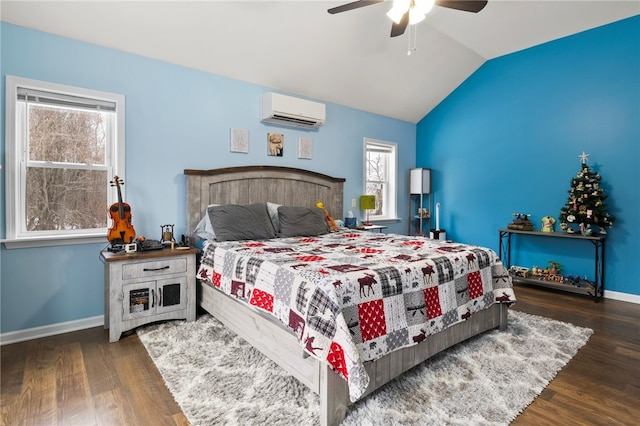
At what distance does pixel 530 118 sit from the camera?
459 centimetres

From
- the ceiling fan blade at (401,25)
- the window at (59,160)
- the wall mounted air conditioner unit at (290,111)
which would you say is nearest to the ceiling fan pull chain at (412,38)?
the ceiling fan blade at (401,25)

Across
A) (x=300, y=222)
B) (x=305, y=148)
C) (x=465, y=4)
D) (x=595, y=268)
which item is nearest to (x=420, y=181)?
(x=305, y=148)

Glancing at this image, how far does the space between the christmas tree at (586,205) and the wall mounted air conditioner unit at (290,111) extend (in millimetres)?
3139

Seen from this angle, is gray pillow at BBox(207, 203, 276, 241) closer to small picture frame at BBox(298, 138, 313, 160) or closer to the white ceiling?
small picture frame at BBox(298, 138, 313, 160)

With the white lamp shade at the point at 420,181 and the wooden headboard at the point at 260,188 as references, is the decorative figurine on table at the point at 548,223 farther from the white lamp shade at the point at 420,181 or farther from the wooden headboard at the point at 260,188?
the wooden headboard at the point at 260,188

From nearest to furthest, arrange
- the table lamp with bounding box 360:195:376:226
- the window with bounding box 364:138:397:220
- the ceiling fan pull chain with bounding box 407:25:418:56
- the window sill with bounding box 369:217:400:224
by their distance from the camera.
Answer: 1. the ceiling fan pull chain with bounding box 407:25:418:56
2. the table lamp with bounding box 360:195:376:226
3. the window sill with bounding box 369:217:400:224
4. the window with bounding box 364:138:397:220

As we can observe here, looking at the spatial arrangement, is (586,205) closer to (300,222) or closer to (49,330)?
(300,222)

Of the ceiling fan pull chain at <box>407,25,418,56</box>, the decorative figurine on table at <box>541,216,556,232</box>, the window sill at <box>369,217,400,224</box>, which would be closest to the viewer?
the ceiling fan pull chain at <box>407,25,418,56</box>

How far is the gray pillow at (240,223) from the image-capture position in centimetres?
315

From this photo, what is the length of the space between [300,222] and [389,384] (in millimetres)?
1948

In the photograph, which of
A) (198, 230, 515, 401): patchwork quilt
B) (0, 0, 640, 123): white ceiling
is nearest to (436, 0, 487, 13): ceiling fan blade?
(0, 0, 640, 123): white ceiling

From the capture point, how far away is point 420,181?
5.57 meters

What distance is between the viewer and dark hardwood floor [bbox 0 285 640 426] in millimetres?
1759

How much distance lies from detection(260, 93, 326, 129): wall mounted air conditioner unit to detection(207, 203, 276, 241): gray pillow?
3.80ft
